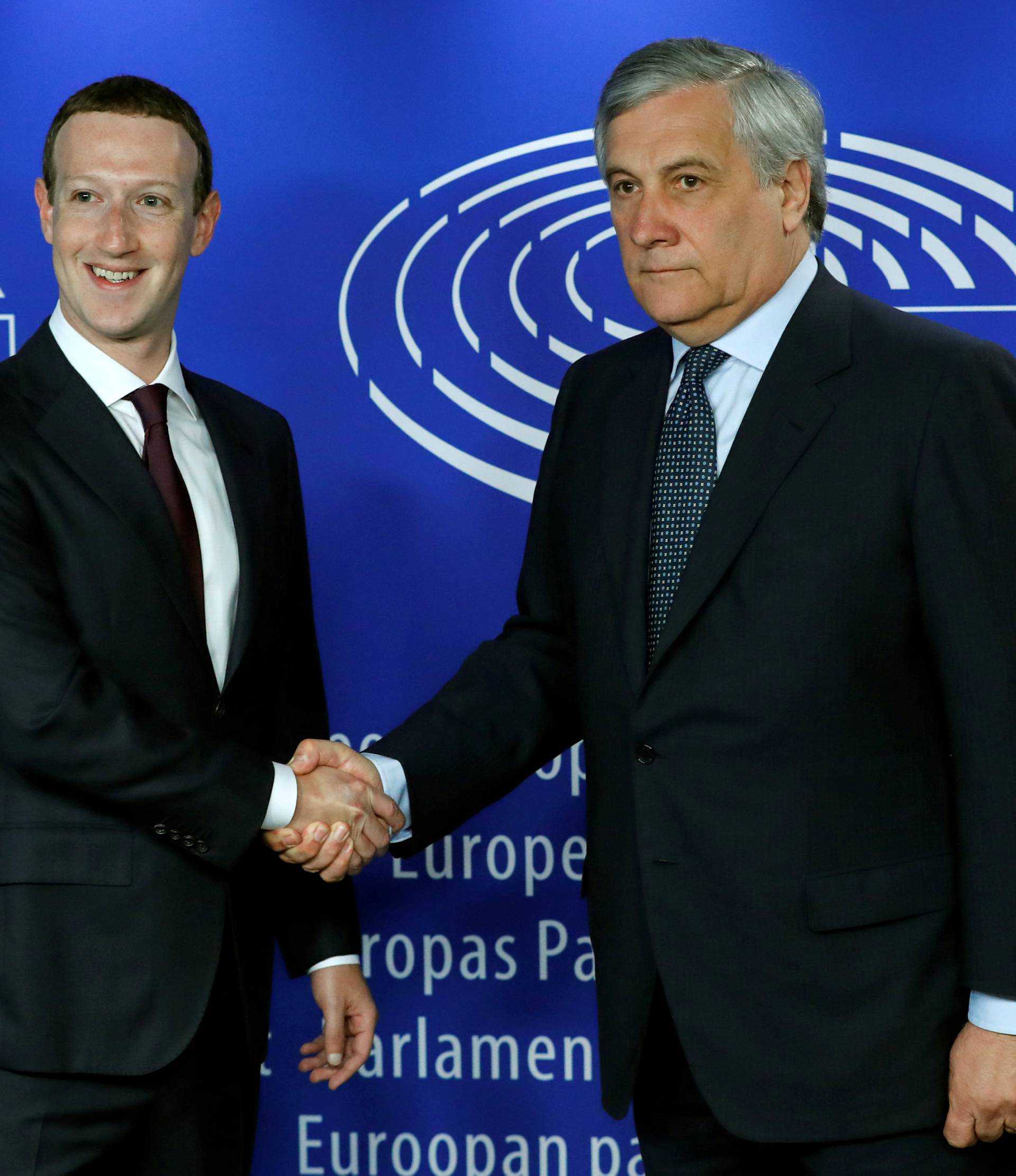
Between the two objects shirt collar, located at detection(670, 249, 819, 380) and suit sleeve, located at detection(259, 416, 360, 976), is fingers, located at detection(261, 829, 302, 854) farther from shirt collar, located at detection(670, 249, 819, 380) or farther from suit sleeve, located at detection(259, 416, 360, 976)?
shirt collar, located at detection(670, 249, 819, 380)

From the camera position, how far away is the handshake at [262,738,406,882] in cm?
217

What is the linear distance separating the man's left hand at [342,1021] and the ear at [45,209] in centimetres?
128

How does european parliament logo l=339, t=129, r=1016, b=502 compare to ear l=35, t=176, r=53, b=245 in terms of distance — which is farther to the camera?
european parliament logo l=339, t=129, r=1016, b=502

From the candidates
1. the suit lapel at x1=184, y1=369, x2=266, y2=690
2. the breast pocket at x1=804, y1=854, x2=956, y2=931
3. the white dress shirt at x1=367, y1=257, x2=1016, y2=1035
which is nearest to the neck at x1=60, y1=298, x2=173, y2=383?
the suit lapel at x1=184, y1=369, x2=266, y2=690

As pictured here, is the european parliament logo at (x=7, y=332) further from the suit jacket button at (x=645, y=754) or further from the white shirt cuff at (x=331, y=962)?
the suit jacket button at (x=645, y=754)

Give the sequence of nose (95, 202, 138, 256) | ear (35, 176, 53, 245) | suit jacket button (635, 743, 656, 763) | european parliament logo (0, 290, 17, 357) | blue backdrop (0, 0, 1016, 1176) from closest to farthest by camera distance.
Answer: suit jacket button (635, 743, 656, 763) < nose (95, 202, 138, 256) < ear (35, 176, 53, 245) < blue backdrop (0, 0, 1016, 1176) < european parliament logo (0, 290, 17, 357)

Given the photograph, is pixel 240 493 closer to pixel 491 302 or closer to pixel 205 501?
pixel 205 501

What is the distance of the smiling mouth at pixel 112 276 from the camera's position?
7.04 ft

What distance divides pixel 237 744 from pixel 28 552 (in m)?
0.41

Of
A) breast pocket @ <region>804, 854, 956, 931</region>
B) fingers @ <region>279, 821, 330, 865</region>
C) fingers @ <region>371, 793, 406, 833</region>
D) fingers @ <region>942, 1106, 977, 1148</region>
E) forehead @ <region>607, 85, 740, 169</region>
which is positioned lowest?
fingers @ <region>942, 1106, 977, 1148</region>

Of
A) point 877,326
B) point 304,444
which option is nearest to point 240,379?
point 304,444

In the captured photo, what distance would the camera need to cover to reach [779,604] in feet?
6.06

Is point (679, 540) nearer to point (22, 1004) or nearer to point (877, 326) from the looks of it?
point (877, 326)

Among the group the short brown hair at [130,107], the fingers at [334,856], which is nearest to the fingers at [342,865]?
the fingers at [334,856]
